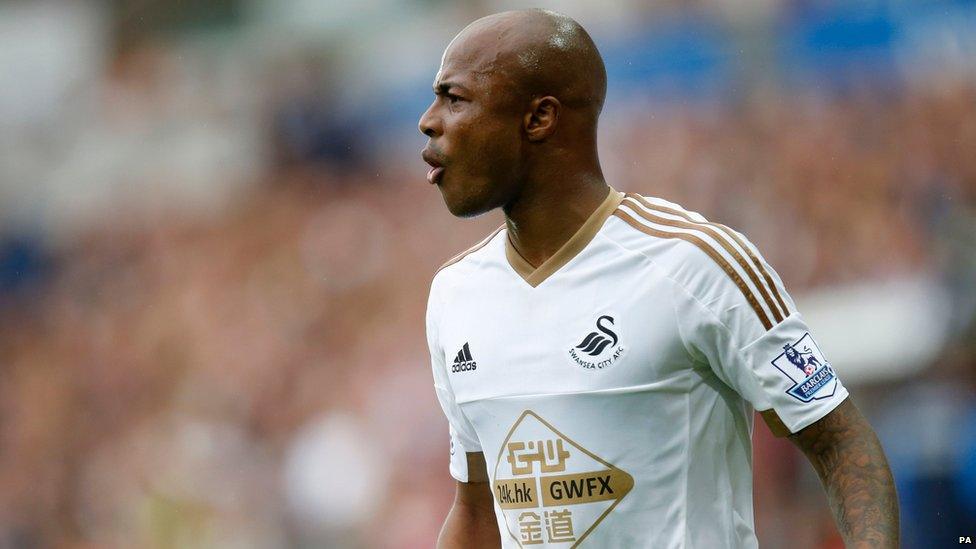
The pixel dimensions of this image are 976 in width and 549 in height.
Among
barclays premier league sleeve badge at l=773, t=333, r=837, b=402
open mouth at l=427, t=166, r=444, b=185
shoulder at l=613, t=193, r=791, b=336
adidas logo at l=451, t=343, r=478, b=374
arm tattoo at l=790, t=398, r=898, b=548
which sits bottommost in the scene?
arm tattoo at l=790, t=398, r=898, b=548

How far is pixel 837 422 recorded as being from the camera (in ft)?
9.25

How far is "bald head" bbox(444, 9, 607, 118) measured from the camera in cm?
307

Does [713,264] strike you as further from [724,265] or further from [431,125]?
[431,125]

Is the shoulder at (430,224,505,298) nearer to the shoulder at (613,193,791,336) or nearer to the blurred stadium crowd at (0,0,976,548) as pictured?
the shoulder at (613,193,791,336)

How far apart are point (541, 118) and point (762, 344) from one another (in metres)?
0.74

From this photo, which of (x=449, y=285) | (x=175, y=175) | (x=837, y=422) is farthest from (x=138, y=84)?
(x=837, y=422)

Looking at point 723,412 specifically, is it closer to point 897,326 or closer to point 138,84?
point 897,326

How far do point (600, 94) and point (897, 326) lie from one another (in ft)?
13.4

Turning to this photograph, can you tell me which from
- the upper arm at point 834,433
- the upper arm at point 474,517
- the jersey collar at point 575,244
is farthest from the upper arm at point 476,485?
the upper arm at point 834,433

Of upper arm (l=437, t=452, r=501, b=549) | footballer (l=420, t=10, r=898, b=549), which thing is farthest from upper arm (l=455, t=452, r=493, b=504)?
footballer (l=420, t=10, r=898, b=549)

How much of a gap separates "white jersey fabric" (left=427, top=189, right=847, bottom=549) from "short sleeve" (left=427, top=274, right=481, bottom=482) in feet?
0.75

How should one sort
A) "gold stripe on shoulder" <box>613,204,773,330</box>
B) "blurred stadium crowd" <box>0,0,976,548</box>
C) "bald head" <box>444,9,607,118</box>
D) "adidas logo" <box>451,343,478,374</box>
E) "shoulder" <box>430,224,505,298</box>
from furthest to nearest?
"blurred stadium crowd" <box>0,0,976,548</box>, "shoulder" <box>430,224,505,298</box>, "adidas logo" <box>451,343,478,374</box>, "bald head" <box>444,9,607,118</box>, "gold stripe on shoulder" <box>613,204,773,330</box>

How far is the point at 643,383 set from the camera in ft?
9.53

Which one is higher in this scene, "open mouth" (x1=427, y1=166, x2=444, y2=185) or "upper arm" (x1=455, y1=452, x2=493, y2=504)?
"open mouth" (x1=427, y1=166, x2=444, y2=185)
